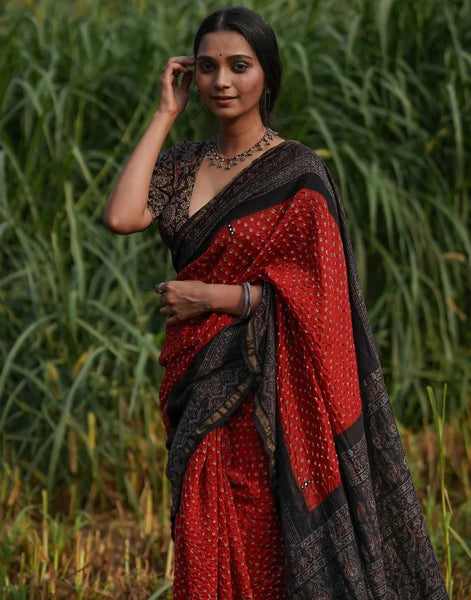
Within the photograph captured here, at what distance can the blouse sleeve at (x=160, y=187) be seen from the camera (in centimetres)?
222

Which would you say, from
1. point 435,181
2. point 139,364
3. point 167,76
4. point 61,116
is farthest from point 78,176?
point 167,76

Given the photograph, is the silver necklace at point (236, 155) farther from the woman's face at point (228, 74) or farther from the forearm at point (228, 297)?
the forearm at point (228, 297)

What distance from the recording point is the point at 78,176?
13.0 ft

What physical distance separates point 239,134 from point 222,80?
150mm

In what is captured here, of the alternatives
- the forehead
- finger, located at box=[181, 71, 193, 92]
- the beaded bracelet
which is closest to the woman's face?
the forehead

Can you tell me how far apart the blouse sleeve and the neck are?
14 cm

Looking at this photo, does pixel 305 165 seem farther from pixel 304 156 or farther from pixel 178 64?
pixel 178 64

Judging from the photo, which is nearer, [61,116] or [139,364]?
[139,364]

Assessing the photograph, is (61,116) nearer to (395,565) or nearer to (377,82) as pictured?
(377,82)

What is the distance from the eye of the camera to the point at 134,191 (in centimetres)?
215

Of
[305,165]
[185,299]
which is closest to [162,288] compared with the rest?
[185,299]

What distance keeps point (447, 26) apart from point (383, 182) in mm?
857

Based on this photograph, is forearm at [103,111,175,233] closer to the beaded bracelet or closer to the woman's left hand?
the woman's left hand

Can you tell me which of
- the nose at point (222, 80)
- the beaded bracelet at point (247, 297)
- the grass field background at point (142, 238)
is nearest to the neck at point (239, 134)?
the nose at point (222, 80)
